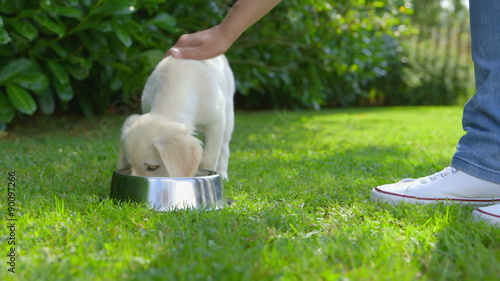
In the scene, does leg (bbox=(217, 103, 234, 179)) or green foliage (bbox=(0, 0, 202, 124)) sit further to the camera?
green foliage (bbox=(0, 0, 202, 124))

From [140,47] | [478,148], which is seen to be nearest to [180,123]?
[478,148]

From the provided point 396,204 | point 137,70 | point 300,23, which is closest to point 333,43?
point 300,23

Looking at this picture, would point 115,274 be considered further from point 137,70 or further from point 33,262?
point 137,70

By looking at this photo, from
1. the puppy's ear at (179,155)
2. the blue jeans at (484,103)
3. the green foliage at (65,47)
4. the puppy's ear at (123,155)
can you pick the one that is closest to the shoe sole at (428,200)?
the blue jeans at (484,103)

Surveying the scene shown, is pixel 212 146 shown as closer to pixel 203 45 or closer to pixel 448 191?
pixel 203 45

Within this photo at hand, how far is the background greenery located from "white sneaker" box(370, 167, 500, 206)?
2.69 m

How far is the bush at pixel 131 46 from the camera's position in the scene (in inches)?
160

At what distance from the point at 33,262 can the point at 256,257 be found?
63 centimetres

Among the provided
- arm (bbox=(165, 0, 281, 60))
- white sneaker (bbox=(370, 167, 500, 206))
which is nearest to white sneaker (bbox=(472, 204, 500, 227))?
white sneaker (bbox=(370, 167, 500, 206))

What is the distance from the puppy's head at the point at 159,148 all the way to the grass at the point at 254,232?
0.75ft

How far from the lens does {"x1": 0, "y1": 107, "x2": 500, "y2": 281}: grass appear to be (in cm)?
137

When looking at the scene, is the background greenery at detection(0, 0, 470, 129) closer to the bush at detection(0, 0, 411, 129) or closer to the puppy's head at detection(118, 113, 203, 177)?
the bush at detection(0, 0, 411, 129)

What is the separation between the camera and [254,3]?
8.32 feet

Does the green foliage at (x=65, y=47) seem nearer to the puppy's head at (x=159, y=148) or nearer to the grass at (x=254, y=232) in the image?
the grass at (x=254, y=232)
